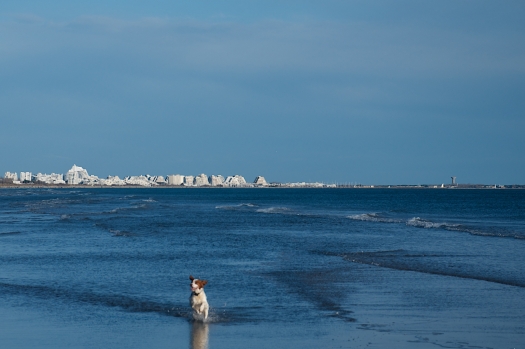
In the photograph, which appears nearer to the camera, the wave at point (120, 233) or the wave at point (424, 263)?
the wave at point (424, 263)

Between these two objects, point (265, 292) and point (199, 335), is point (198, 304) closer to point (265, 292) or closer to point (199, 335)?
point (199, 335)

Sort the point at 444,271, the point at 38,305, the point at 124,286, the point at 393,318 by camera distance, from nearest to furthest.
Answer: the point at 393,318, the point at 38,305, the point at 124,286, the point at 444,271

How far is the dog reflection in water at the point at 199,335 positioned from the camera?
35.8 ft

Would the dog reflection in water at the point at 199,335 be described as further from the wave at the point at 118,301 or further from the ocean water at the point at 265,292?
the wave at the point at 118,301

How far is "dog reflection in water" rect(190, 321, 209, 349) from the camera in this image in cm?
1091

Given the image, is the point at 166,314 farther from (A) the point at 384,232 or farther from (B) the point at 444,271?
(A) the point at 384,232

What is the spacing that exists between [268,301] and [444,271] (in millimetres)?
6846

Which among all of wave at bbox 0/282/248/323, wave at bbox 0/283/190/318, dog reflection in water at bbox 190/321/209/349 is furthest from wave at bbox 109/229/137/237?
dog reflection in water at bbox 190/321/209/349

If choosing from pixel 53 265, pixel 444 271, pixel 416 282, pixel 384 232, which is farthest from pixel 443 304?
pixel 384 232

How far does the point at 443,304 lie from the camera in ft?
46.5

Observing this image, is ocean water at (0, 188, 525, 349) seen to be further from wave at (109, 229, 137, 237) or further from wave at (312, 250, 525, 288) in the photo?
wave at (109, 229, 137, 237)

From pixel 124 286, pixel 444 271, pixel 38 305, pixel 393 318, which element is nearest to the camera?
pixel 393 318

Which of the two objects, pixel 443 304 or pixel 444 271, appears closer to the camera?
pixel 443 304

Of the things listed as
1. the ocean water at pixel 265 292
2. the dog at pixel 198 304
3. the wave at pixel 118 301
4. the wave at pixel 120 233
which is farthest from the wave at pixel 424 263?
the wave at pixel 120 233
